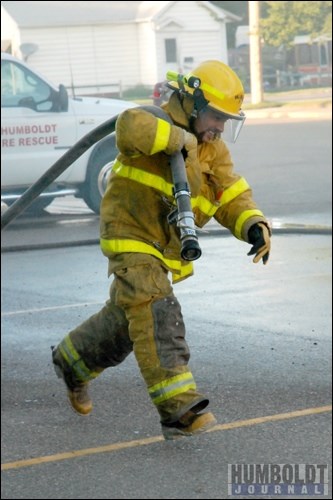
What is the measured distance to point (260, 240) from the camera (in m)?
2.66

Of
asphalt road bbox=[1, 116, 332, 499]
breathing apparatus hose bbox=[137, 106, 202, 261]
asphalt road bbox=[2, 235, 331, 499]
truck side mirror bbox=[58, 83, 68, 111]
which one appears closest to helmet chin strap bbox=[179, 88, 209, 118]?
breathing apparatus hose bbox=[137, 106, 202, 261]

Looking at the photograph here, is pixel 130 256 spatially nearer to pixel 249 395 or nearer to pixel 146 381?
pixel 146 381

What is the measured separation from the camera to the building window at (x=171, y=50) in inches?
215

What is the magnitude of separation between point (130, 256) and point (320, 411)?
1916 inches

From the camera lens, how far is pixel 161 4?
670 cm

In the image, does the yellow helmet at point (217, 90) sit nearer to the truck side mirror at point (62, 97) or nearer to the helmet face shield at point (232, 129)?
the helmet face shield at point (232, 129)

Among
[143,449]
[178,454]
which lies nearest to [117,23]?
[143,449]

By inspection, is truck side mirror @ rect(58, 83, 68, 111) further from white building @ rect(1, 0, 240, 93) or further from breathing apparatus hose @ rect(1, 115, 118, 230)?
breathing apparatus hose @ rect(1, 115, 118, 230)

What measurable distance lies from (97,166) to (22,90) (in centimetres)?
391

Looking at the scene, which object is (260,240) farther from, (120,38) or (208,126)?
(120,38)

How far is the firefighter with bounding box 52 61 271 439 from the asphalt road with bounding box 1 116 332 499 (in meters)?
0.55

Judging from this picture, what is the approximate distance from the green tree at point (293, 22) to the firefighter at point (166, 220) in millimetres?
3109

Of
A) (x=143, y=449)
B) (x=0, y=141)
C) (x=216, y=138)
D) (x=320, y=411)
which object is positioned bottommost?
(x=143, y=449)

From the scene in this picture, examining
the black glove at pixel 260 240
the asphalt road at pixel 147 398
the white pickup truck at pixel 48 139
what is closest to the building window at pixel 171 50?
the white pickup truck at pixel 48 139
